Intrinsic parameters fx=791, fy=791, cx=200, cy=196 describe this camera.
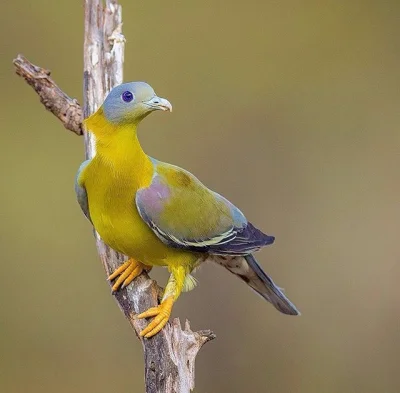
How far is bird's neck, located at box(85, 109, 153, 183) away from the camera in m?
2.16

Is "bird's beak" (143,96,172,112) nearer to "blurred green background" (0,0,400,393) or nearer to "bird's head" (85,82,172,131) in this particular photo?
"bird's head" (85,82,172,131)

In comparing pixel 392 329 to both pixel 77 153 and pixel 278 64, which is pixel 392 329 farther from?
pixel 77 153

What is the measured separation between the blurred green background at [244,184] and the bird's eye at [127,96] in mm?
1615

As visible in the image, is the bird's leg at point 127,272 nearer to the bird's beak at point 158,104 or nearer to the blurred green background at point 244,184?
the bird's beak at point 158,104

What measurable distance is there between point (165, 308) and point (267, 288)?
500mm

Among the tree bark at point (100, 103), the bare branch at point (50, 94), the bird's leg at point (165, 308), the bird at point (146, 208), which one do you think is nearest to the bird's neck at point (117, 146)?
the bird at point (146, 208)

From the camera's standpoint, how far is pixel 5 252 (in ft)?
12.5

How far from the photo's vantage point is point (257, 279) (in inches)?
103

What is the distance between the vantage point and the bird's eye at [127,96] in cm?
211

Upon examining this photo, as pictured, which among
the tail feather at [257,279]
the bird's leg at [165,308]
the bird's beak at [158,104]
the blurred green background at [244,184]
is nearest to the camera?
the bird's beak at [158,104]

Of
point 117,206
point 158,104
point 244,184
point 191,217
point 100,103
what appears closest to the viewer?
point 158,104

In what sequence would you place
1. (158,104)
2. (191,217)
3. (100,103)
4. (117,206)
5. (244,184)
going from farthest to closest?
(244,184) → (100,103) → (191,217) → (117,206) → (158,104)

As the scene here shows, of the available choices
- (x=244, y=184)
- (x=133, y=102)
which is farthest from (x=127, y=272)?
(x=244, y=184)

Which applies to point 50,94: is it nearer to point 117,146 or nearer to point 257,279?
point 117,146
